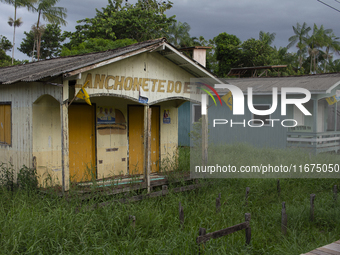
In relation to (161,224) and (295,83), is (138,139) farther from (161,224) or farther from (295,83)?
(295,83)

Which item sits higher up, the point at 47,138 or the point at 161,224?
the point at 47,138

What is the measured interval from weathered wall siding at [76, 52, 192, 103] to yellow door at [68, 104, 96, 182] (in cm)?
139

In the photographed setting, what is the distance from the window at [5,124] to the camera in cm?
870

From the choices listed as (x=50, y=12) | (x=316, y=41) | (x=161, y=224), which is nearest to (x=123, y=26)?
(x=50, y=12)

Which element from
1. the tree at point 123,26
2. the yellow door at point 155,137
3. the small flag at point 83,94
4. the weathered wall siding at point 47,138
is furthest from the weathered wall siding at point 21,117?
the tree at point 123,26

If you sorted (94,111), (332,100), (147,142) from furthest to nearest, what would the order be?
(332,100), (94,111), (147,142)

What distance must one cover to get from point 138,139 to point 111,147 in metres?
0.97

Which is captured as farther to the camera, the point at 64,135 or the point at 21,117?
the point at 21,117

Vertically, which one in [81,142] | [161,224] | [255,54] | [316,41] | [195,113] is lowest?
[161,224]

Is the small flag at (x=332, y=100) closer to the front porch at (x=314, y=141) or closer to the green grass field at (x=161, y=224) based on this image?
the front porch at (x=314, y=141)

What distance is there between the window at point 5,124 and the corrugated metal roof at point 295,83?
31.5 ft

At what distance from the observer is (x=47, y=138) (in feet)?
26.5

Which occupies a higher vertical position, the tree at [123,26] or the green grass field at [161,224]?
the tree at [123,26]

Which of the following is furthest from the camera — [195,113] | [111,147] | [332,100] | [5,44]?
[5,44]
